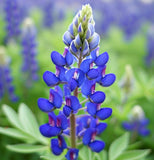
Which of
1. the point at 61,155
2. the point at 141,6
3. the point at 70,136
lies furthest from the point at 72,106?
the point at 141,6

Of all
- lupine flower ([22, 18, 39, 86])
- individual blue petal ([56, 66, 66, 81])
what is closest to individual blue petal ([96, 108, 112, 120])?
individual blue petal ([56, 66, 66, 81])

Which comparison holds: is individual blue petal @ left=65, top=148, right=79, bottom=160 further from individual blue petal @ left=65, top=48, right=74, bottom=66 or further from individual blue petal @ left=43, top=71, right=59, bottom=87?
individual blue petal @ left=65, top=48, right=74, bottom=66

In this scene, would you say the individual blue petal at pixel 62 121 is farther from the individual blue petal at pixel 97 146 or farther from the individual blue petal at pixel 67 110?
the individual blue petal at pixel 97 146

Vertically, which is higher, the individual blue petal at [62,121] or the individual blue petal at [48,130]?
the individual blue petal at [62,121]

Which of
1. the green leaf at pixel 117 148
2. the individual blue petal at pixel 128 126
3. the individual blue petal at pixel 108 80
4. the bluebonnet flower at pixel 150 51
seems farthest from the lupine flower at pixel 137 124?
the bluebonnet flower at pixel 150 51

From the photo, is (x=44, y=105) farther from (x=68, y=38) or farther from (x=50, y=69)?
(x=50, y=69)

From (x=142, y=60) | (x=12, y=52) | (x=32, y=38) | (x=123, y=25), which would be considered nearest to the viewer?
(x=32, y=38)

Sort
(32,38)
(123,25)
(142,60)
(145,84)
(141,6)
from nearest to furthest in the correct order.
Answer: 1. (145,84)
2. (32,38)
3. (142,60)
4. (123,25)
5. (141,6)

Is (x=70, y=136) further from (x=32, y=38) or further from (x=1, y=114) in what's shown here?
(x=32, y=38)
